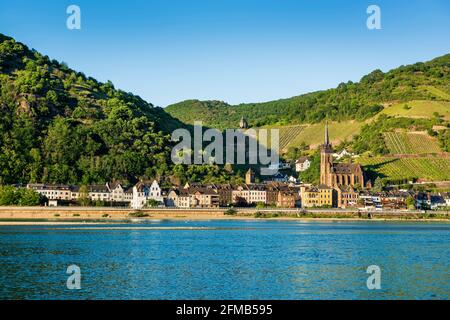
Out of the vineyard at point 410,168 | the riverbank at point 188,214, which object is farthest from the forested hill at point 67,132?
the vineyard at point 410,168

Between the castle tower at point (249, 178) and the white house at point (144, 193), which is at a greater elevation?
the castle tower at point (249, 178)

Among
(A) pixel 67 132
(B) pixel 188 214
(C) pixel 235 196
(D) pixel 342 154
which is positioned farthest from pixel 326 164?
(A) pixel 67 132

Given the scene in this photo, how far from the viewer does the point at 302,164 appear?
18488cm

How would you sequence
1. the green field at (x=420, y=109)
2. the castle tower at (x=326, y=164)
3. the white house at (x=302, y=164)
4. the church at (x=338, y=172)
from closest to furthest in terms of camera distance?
Answer: the church at (x=338, y=172) < the castle tower at (x=326, y=164) < the green field at (x=420, y=109) < the white house at (x=302, y=164)

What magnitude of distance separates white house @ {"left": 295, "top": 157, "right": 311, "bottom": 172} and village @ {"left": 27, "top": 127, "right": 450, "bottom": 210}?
3366 cm

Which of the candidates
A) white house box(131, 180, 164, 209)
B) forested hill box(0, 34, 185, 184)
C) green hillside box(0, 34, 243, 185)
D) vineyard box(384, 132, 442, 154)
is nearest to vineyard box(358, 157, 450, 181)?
vineyard box(384, 132, 442, 154)

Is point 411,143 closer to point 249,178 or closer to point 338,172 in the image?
point 338,172

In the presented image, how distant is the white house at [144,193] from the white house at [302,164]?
56743 millimetres

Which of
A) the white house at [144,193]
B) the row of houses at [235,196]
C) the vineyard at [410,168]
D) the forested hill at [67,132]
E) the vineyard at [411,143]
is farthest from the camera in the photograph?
Answer: the vineyard at [411,143]

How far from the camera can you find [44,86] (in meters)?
165

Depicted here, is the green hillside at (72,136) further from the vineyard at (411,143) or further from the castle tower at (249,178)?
the vineyard at (411,143)

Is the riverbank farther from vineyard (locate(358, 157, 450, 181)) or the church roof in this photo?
the church roof

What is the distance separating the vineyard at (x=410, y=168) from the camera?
153m
